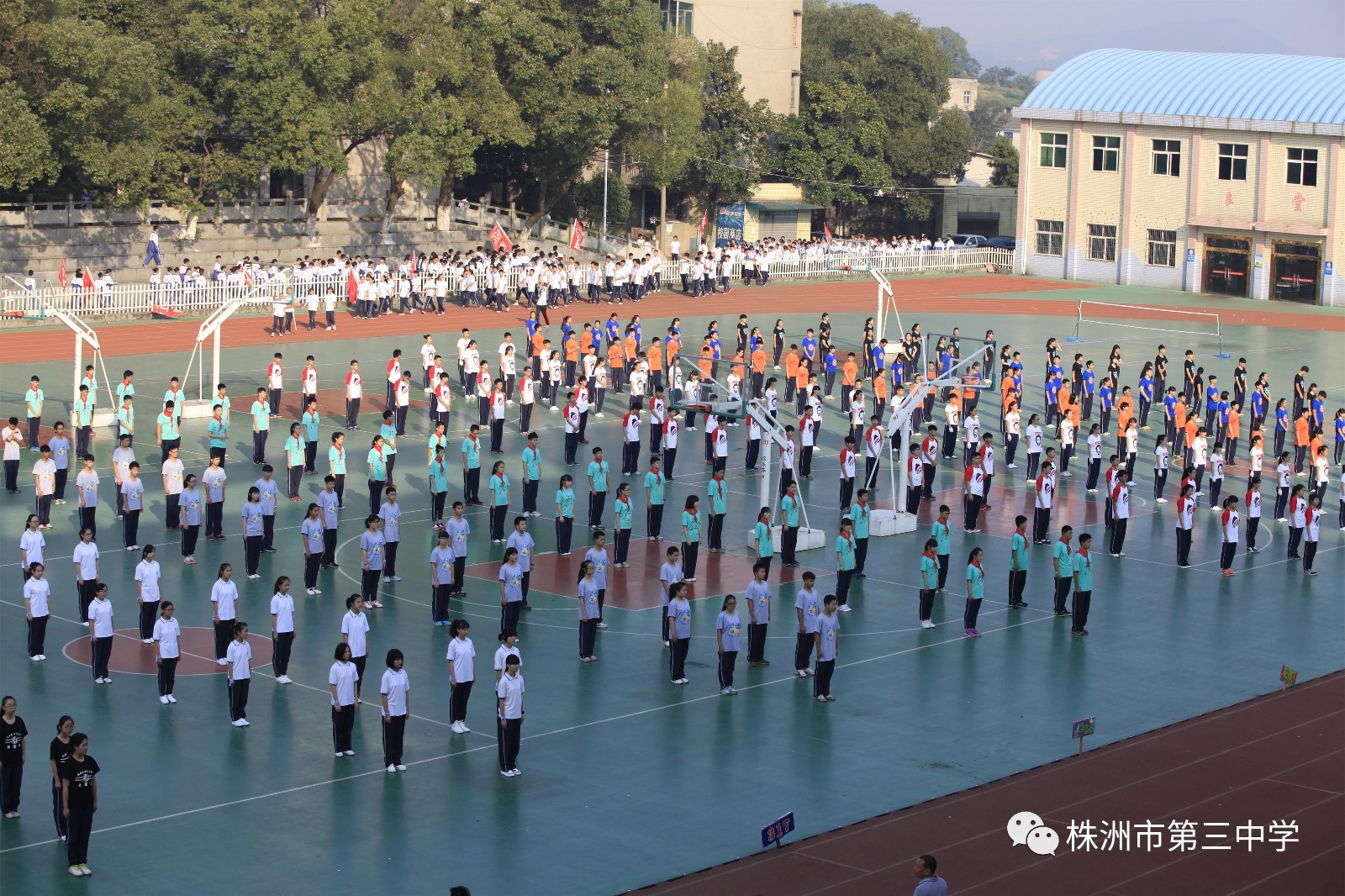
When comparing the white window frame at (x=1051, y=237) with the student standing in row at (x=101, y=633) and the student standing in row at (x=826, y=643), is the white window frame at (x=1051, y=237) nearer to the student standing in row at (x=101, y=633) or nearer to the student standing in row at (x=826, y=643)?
the student standing in row at (x=826, y=643)

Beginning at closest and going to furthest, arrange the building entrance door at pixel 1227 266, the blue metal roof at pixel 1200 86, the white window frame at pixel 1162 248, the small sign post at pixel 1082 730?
the small sign post at pixel 1082 730, the blue metal roof at pixel 1200 86, the building entrance door at pixel 1227 266, the white window frame at pixel 1162 248

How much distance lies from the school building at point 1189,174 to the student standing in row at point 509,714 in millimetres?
49242

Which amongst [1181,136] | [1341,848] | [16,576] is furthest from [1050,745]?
[1181,136]

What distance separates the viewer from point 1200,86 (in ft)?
207

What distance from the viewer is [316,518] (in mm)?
22469

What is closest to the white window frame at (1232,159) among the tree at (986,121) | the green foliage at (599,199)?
the green foliage at (599,199)

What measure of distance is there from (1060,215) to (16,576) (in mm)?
51110

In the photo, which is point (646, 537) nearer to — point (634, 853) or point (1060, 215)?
point (634, 853)

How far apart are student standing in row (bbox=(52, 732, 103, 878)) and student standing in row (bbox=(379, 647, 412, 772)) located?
2.92 meters

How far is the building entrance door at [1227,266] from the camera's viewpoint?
62156 mm

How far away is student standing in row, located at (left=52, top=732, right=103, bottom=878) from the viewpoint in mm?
14273

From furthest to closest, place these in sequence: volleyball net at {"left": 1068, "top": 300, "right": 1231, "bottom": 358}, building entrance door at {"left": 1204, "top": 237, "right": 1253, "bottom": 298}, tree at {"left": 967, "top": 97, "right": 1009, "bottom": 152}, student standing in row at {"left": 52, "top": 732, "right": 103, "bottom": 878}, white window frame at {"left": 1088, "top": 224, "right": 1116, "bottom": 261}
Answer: tree at {"left": 967, "top": 97, "right": 1009, "bottom": 152} → white window frame at {"left": 1088, "top": 224, "right": 1116, "bottom": 261} → building entrance door at {"left": 1204, "top": 237, "right": 1253, "bottom": 298} → volleyball net at {"left": 1068, "top": 300, "right": 1231, "bottom": 358} → student standing in row at {"left": 52, "top": 732, "right": 103, "bottom": 878}

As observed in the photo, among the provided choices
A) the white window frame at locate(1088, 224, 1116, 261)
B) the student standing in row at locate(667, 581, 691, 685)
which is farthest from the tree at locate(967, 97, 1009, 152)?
the student standing in row at locate(667, 581, 691, 685)

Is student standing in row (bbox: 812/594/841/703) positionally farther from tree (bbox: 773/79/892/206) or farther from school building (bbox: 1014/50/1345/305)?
tree (bbox: 773/79/892/206)
